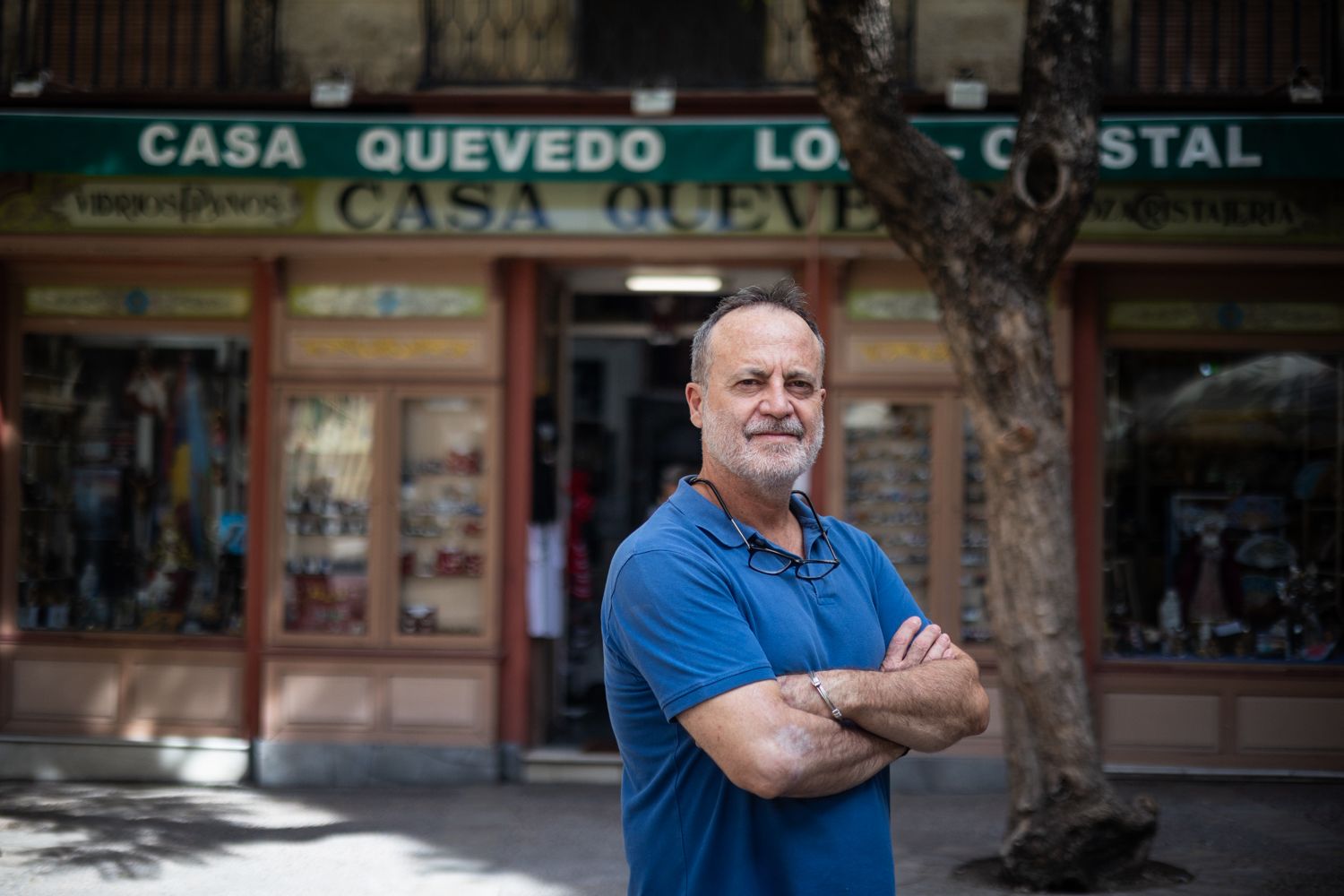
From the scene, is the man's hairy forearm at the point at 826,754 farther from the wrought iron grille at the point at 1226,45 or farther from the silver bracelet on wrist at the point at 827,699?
the wrought iron grille at the point at 1226,45

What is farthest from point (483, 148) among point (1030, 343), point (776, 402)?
point (776, 402)

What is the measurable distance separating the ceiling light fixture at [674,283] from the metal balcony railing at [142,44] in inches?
113

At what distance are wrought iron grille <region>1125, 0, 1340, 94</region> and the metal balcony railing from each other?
6.05 meters

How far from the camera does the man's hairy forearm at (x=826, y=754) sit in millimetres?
2480

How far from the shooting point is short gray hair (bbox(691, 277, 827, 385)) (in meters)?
2.87

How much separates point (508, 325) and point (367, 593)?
2050 mm

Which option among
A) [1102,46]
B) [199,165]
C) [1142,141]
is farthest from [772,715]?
[199,165]

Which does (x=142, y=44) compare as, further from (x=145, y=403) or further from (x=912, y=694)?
(x=912, y=694)

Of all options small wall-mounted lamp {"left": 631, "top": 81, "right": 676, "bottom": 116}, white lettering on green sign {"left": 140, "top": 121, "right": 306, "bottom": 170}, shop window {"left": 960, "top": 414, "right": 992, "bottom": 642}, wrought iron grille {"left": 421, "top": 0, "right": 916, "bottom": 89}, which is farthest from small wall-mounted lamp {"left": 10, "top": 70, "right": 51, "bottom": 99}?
shop window {"left": 960, "top": 414, "right": 992, "bottom": 642}

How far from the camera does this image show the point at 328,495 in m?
9.27

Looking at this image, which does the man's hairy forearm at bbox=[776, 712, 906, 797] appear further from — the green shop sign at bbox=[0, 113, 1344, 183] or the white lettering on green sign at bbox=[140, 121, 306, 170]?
the white lettering on green sign at bbox=[140, 121, 306, 170]

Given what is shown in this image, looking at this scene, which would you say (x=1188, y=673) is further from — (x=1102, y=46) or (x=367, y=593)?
(x=367, y=593)

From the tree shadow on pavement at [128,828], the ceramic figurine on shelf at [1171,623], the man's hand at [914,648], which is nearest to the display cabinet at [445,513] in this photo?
the tree shadow on pavement at [128,828]

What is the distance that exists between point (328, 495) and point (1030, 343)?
505cm
